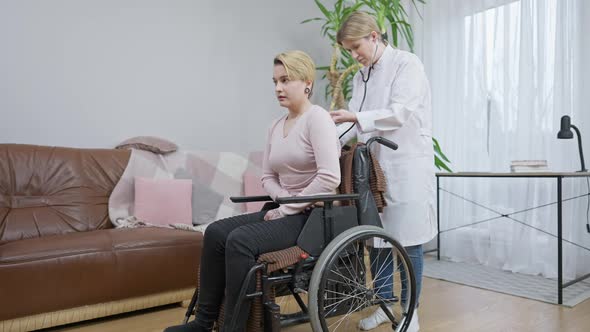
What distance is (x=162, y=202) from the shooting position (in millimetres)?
2740

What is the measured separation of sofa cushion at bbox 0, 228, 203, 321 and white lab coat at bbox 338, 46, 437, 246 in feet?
3.38

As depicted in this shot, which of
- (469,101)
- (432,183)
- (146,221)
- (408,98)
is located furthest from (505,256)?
(146,221)

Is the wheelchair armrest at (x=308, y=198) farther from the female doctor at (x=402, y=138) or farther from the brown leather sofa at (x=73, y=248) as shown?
the brown leather sofa at (x=73, y=248)

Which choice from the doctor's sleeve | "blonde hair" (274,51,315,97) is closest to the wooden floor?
the doctor's sleeve

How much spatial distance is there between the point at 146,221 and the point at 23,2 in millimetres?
1423

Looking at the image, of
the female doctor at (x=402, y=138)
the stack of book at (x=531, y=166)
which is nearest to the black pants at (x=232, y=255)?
the female doctor at (x=402, y=138)

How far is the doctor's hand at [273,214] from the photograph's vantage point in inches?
64.0

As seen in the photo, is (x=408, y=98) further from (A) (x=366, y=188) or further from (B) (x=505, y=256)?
(B) (x=505, y=256)

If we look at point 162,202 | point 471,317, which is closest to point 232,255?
point 471,317

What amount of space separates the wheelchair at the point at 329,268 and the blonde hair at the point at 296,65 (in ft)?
1.02

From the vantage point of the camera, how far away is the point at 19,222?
2422 millimetres

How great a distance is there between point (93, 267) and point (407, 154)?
141 cm

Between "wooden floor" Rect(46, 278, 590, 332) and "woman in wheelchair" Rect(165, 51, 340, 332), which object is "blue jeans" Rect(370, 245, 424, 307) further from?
"woman in wheelchair" Rect(165, 51, 340, 332)

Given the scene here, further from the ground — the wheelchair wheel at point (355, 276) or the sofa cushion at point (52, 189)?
the sofa cushion at point (52, 189)
